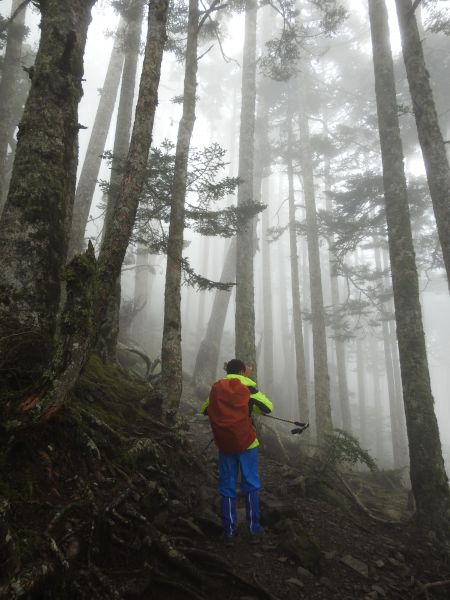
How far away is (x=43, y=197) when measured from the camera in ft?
13.5

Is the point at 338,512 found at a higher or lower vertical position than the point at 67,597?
lower

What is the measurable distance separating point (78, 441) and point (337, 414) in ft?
77.9

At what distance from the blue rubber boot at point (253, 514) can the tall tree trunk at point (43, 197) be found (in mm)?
3002

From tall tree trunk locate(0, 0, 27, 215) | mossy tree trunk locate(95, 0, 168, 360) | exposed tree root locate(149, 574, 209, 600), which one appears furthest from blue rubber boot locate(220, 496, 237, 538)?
tall tree trunk locate(0, 0, 27, 215)

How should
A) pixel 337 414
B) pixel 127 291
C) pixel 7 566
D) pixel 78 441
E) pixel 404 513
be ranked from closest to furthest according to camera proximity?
pixel 7 566, pixel 78 441, pixel 404 513, pixel 337 414, pixel 127 291

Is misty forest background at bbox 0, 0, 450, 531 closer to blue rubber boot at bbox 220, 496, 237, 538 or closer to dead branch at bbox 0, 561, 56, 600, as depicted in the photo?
dead branch at bbox 0, 561, 56, 600

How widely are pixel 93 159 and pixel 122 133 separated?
4.31 meters

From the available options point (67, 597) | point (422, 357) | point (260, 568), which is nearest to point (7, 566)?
point (67, 597)

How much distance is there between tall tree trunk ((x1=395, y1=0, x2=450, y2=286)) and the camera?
22.6 ft

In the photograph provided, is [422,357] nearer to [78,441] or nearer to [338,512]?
[338,512]

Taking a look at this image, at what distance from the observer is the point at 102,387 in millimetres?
5254

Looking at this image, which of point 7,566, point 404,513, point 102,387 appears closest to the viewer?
point 7,566

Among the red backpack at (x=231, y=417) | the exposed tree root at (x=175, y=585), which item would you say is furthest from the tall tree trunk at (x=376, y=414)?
the exposed tree root at (x=175, y=585)

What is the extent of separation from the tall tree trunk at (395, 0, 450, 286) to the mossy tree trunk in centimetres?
509
